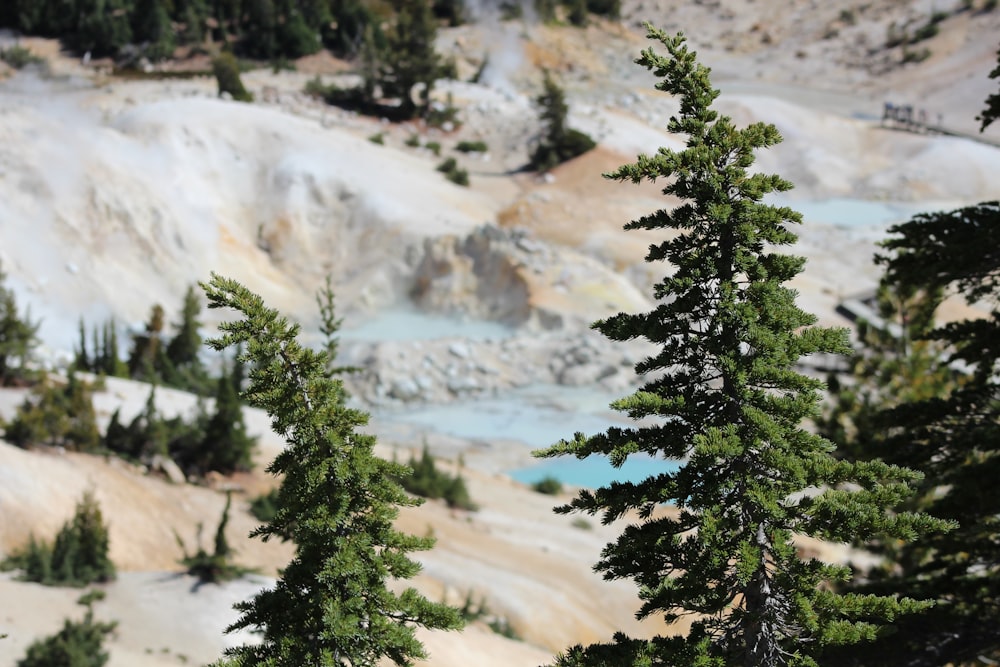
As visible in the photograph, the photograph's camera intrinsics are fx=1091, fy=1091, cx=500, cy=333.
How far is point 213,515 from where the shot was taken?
21297 mm

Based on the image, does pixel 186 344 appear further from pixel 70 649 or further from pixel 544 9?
pixel 544 9

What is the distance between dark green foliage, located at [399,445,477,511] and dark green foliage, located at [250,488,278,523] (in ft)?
14.5

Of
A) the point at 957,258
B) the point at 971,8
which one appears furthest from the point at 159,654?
the point at 971,8

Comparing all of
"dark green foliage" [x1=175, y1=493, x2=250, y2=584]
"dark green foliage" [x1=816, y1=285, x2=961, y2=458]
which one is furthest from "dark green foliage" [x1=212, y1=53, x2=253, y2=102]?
"dark green foliage" [x1=816, y1=285, x2=961, y2=458]

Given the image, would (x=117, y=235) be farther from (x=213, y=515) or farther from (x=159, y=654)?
(x=159, y=654)

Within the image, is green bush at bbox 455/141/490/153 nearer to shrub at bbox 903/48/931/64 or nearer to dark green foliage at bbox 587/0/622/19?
dark green foliage at bbox 587/0/622/19

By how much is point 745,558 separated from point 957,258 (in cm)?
564

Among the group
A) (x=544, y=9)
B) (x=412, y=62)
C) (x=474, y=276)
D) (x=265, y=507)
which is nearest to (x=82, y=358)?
(x=265, y=507)

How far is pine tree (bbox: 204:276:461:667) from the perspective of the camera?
8734mm

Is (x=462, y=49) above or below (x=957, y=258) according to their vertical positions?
below

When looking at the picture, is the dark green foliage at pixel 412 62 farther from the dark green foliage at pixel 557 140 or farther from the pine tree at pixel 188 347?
the pine tree at pixel 188 347

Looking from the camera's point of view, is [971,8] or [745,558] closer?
[745,558]

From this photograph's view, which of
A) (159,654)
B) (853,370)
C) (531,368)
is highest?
(853,370)

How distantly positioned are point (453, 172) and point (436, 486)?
25075mm
